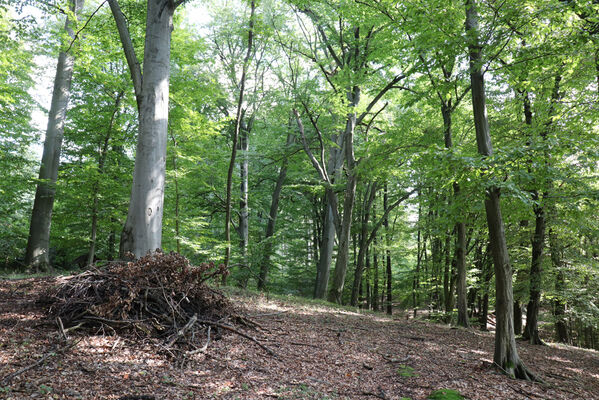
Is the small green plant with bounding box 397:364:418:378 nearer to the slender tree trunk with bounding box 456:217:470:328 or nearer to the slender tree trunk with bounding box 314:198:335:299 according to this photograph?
the slender tree trunk with bounding box 456:217:470:328

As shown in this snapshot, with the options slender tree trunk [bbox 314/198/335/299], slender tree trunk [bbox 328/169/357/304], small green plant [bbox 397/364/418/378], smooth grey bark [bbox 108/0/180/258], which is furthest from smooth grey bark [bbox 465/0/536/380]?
slender tree trunk [bbox 314/198/335/299]

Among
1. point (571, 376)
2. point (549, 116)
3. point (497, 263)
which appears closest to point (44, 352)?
point (497, 263)

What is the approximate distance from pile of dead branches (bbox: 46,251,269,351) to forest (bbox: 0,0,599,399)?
36 mm

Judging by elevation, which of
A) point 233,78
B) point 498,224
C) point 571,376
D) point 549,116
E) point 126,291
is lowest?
point 571,376

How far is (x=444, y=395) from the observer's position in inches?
161

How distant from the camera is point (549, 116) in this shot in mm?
8992

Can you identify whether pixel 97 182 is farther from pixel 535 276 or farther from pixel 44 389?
pixel 535 276

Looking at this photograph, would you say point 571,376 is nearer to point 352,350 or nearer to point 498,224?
point 498,224

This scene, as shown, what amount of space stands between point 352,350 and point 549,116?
792cm

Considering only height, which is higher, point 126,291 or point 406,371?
point 126,291

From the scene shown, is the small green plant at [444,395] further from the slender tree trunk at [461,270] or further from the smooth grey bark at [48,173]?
the smooth grey bark at [48,173]

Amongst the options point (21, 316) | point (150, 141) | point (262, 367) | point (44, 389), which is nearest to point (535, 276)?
point (262, 367)

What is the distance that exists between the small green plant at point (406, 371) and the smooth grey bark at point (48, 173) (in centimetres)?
975

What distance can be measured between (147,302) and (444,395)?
148 inches
